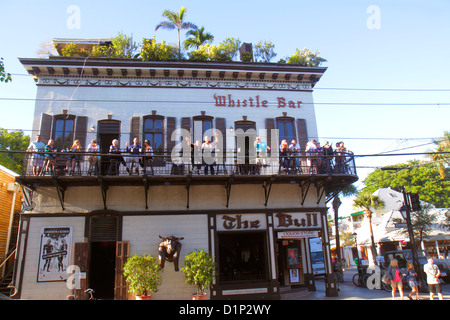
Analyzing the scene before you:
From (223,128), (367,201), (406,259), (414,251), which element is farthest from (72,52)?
(367,201)

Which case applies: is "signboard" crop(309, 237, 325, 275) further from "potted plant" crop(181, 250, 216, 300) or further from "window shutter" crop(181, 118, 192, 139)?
"window shutter" crop(181, 118, 192, 139)

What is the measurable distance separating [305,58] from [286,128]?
15.7ft

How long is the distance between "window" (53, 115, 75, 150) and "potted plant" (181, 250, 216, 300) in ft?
25.1

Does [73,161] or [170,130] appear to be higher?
[170,130]

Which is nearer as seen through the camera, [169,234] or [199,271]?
[199,271]

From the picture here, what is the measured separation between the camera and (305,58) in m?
19.4

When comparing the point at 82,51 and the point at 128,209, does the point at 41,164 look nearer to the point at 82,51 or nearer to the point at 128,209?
Answer: the point at 128,209

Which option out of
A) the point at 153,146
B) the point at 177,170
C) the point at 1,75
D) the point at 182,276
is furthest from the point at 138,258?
the point at 1,75

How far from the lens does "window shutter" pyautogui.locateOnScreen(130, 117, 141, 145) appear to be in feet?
53.3

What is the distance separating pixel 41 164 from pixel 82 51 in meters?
6.94

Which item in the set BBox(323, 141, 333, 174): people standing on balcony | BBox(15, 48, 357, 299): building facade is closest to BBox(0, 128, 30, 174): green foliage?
BBox(15, 48, 357, 299): building facade

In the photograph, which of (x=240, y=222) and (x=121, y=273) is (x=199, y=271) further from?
(x=121, y=273)

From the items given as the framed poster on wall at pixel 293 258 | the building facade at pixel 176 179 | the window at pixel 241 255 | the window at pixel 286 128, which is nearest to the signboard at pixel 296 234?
the building facade at pixel 176 179

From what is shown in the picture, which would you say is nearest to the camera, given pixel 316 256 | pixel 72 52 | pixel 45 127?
pixel 45 127
